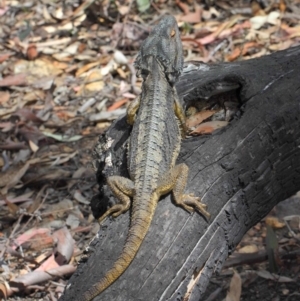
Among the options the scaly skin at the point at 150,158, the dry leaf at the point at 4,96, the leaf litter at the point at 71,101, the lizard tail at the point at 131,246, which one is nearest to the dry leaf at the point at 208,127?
the leaf litter at the point at 71,101

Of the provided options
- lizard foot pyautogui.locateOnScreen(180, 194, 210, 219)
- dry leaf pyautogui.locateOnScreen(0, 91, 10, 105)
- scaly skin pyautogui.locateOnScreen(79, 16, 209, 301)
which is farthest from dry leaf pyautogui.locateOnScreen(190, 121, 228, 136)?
dry leaf pyautogui.locateOnScreen(0, 91, 10, 105)

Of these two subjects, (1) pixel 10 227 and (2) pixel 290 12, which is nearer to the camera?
(1) pixel 10 227

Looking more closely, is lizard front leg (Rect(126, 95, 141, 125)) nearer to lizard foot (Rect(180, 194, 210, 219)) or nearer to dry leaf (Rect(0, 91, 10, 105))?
lizard foot (Rect(180, 194, 210, 219))

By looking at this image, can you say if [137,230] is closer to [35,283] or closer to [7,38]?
[35,283]

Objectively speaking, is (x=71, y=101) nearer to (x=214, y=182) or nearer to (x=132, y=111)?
(x=132, y=111)

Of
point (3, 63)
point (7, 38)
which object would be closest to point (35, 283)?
point (3, 63)

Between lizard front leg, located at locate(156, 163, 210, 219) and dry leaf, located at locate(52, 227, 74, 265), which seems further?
dry leaf, located at locate(52, 227, 74, 265)

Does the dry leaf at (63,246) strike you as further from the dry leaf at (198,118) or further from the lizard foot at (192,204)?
the lizard foot at (192,204)
